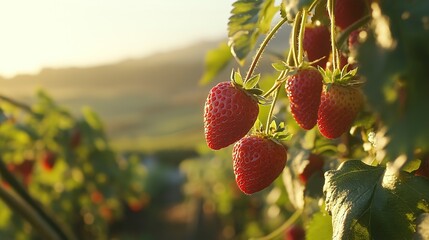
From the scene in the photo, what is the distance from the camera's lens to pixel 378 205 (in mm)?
946

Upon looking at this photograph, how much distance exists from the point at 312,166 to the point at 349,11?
1.39 feet

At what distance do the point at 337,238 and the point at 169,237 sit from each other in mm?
8908

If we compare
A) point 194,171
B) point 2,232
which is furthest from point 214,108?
point 194,171

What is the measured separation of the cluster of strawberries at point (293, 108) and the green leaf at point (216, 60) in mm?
869

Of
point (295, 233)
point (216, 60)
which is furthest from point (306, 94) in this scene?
point (216, 60)

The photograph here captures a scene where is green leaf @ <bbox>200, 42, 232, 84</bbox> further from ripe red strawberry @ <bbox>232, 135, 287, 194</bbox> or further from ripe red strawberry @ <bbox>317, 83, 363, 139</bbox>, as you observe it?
ripe red strawberry @ <bbox>317, 83, 363, 139</bbox>

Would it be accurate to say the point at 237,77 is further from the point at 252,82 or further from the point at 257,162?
the point at 257,162

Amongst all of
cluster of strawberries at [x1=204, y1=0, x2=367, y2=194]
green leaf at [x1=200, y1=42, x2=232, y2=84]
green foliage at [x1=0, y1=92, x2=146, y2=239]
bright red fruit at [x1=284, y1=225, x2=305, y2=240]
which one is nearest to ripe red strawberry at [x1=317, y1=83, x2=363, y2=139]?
cluster of strawberries at [x1=204, y1=0, x2=367, y2=194]

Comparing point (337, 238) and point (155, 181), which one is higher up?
point (337, 238)

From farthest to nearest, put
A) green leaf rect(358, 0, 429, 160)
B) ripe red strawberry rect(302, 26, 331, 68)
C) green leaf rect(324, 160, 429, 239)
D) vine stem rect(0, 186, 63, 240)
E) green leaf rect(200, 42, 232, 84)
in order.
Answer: green leaf rect(200, 42, 232, 84) → vine stem rect(0, 186, 63, 240) → ripe red strawberry rect(302, 26, 331, 68) → green leaf rect(324, 160, 429, 239) → green leaf rect(358, 0, 429, 160)

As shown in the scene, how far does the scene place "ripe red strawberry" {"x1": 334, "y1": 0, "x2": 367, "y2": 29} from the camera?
1.08m

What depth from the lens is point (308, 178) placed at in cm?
140

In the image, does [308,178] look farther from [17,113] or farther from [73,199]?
[73,199]

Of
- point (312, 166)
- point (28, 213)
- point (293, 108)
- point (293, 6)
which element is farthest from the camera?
point (28, 213)
